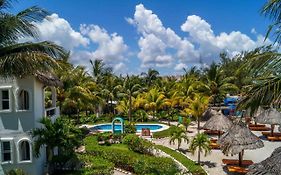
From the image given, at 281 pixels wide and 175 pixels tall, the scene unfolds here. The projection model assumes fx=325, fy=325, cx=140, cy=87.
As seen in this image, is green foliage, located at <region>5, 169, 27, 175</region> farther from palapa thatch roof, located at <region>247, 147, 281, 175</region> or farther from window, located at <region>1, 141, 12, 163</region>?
palapa thatch roof, located at <region>247, 147, 281, 175</region>

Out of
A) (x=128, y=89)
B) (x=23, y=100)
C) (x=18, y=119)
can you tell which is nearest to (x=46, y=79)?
(x=23, y=100)

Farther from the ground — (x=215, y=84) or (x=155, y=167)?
(x=215, y=84)

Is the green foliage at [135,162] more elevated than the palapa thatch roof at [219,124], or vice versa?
the palapa thatch roof at [219,124]

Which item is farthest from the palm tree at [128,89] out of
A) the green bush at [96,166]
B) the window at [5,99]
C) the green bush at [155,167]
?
the window at [5,99]

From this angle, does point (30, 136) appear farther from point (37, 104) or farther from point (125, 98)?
point (125, 98)

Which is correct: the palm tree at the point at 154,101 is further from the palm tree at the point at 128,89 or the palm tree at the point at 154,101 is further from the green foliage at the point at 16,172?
the green foliage at the point at 16,172

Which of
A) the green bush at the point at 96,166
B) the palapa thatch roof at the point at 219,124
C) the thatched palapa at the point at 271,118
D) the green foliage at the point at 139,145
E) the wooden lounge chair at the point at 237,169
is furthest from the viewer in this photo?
the thatched palapa at the point at 271,118

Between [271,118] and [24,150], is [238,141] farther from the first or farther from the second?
[24,150]

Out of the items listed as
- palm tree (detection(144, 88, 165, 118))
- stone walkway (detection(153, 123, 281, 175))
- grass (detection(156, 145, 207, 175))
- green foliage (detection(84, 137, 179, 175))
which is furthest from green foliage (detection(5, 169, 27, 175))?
palm tree (detection(144, 88, 165, 118))
